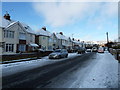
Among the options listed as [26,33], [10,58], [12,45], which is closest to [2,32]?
[12,45]

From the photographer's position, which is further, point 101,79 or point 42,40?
point 42,40

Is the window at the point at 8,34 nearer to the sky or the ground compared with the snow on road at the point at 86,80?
nearer to the sky

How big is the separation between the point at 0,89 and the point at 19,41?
27952mm

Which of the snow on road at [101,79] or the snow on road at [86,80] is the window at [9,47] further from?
the snow on road at [101,79]

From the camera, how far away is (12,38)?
30.5 meters

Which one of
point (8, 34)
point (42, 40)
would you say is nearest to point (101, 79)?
point (8, 34)

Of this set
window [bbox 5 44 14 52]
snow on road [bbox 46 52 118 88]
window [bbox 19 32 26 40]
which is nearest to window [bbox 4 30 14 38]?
window [bbox 5 44 14 52]

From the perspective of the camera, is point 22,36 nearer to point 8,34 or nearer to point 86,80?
point 8,34

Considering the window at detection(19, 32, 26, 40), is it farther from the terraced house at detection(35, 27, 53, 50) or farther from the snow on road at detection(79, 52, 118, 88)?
the snow on road at detection(79, 52, 118, 88)

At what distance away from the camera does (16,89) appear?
228 inches

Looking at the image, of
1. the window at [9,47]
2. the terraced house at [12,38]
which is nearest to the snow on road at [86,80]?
the terraced house at [12,38]

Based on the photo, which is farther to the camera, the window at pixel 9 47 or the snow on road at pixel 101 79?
the window at pixel 9 47

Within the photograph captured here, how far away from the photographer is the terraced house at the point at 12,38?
92.6ft

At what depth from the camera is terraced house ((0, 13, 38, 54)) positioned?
2823 cm
